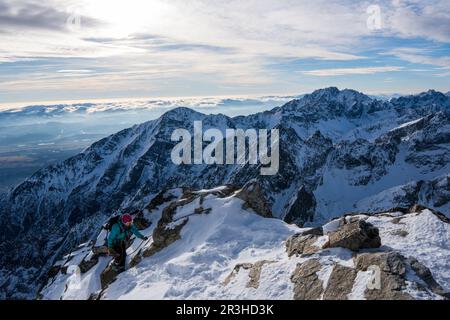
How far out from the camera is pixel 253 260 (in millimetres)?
25266

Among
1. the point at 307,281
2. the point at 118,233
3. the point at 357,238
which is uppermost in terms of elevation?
the point at 357,238

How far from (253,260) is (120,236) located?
979 centimetres

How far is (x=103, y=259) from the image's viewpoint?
43.9 m

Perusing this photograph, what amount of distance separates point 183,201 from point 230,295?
21.4 m

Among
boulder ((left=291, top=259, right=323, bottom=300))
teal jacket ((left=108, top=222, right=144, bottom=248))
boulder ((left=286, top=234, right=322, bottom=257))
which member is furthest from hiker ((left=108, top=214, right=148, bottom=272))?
boulder ((left=291, top=259, right=323, bottom=300))

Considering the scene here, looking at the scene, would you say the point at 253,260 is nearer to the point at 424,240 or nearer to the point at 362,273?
the point at 362,273

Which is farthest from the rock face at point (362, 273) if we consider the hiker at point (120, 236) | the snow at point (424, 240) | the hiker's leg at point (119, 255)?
the hiker's leg at point (119, 255)

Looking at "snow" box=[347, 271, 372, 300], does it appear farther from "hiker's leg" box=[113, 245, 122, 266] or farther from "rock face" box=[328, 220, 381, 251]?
"hiker's leg" box=[113, 245, 122, 266]

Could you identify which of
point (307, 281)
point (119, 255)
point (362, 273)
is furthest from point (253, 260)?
point (119, 255)

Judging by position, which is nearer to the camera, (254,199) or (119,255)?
(119,255)
